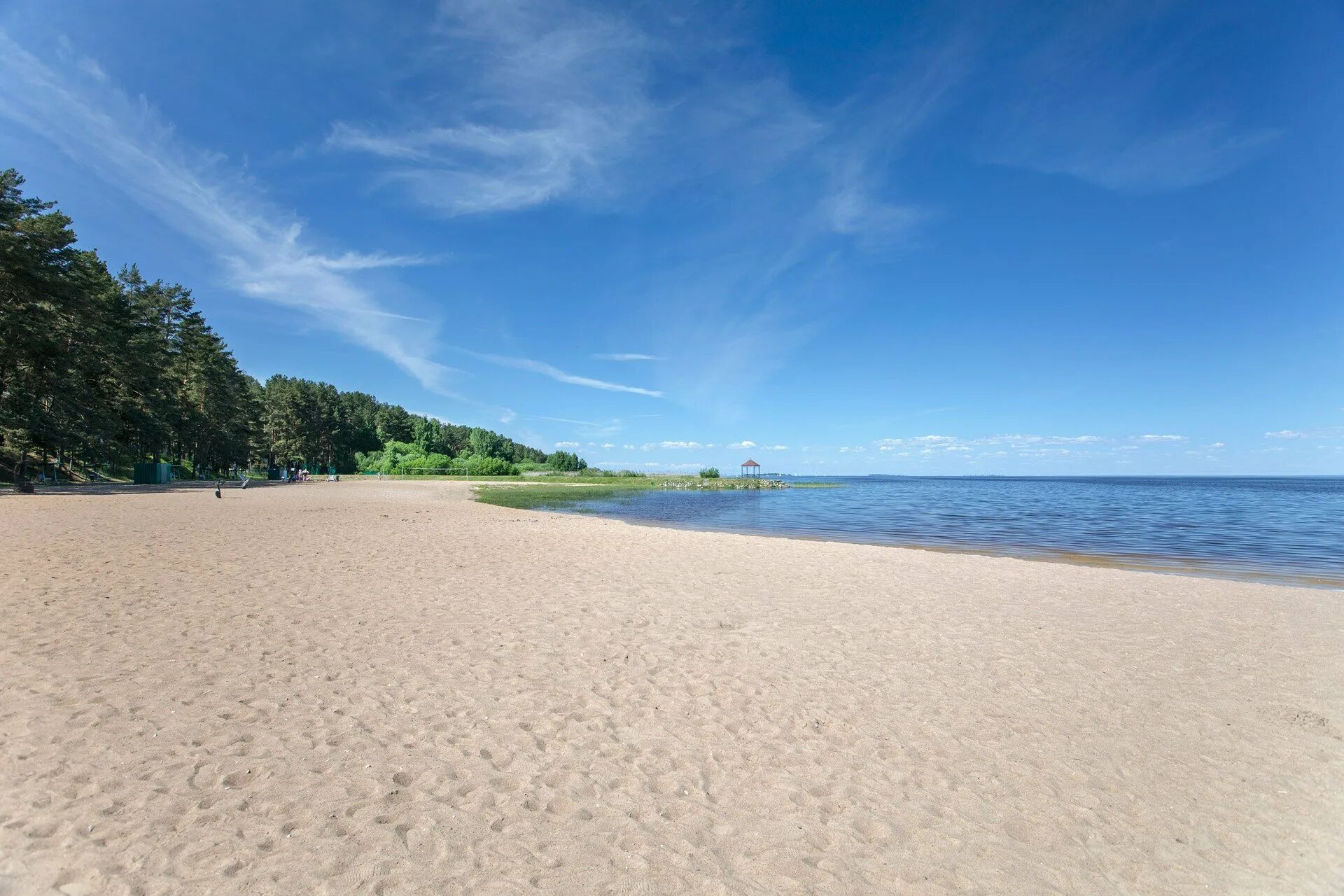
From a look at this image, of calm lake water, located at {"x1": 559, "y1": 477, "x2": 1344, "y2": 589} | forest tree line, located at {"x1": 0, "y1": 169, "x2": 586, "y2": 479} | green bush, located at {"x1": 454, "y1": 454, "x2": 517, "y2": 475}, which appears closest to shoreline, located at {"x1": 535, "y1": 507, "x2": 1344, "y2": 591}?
calm lake water, located at {"x1": 559, "y1": 477, "x2": 1344, "y2": 589}

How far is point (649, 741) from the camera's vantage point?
4.77 m

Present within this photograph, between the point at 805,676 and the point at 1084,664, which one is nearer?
the point at 805,676

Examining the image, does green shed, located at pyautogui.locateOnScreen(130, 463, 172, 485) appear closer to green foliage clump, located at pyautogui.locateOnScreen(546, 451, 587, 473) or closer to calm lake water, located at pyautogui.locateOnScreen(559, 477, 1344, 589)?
calm lake water, located at pyautogui.locateOnScreen(559, 477, 1344, 589)

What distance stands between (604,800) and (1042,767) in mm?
3572

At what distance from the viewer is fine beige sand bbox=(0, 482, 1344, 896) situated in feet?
10.8

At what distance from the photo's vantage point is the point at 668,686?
593 cm

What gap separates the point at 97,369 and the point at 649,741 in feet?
167

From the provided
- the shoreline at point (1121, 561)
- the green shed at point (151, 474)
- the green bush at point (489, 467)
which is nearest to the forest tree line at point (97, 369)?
the green shed at point (151, 474)

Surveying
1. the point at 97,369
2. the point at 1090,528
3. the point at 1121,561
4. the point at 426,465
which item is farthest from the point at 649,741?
the point at 426,465

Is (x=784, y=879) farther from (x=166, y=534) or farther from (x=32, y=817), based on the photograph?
(x=166, y=534)

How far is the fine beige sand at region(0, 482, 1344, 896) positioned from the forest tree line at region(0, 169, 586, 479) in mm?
30376

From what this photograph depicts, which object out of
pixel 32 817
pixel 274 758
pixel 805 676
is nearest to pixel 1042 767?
pixel 805 676

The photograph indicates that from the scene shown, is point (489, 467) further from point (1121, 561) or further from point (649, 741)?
point (649, 741)

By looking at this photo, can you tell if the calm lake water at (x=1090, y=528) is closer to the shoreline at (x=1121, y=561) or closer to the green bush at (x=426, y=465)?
the shoreline at (x=1121, y=561)
